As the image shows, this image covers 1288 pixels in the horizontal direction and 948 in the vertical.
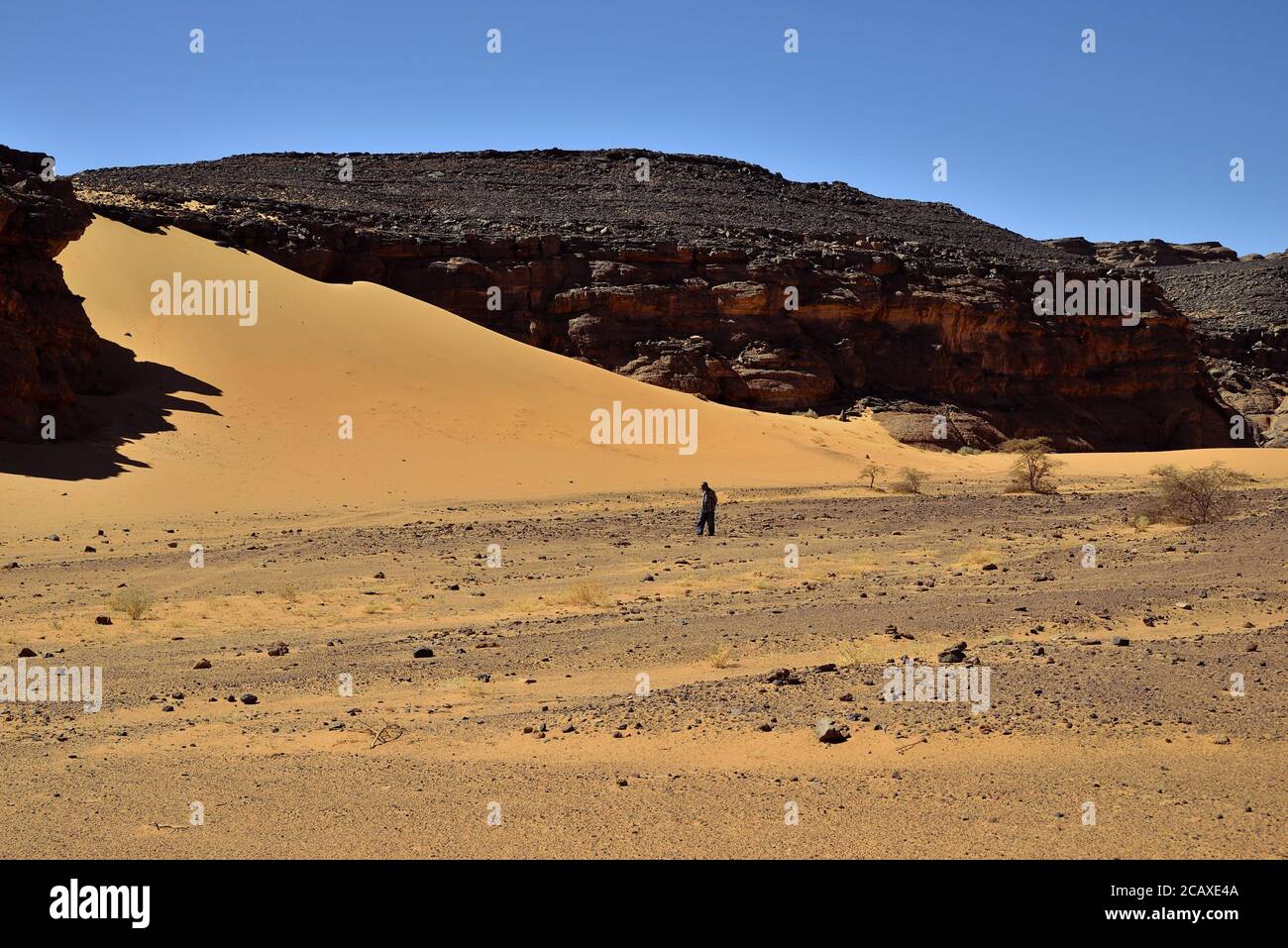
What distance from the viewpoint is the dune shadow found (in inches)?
810

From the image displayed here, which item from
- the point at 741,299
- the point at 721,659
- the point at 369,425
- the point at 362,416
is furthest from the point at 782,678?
the point at 741,299

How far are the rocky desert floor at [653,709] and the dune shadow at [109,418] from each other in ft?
18.8

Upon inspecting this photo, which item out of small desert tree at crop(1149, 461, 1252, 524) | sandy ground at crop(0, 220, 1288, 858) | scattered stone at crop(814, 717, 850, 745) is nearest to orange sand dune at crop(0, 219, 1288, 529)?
sandy ground at crop(0, 220, 1288, 858)

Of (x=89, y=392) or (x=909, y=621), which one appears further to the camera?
(x=89, y=392)

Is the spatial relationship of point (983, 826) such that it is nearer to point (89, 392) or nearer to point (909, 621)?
point (909, 621)

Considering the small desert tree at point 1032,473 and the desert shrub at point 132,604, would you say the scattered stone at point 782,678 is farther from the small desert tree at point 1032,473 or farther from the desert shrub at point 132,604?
the small desert tree at point 1032,473

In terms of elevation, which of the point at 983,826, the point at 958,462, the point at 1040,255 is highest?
the point at 1040,255

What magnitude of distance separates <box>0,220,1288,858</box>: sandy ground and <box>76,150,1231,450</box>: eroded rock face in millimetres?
16355

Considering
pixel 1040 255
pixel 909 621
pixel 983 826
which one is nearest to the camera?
pixel 983 826

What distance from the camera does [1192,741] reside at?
658 cm

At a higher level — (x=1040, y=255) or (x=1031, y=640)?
(x=1040, y=255)
